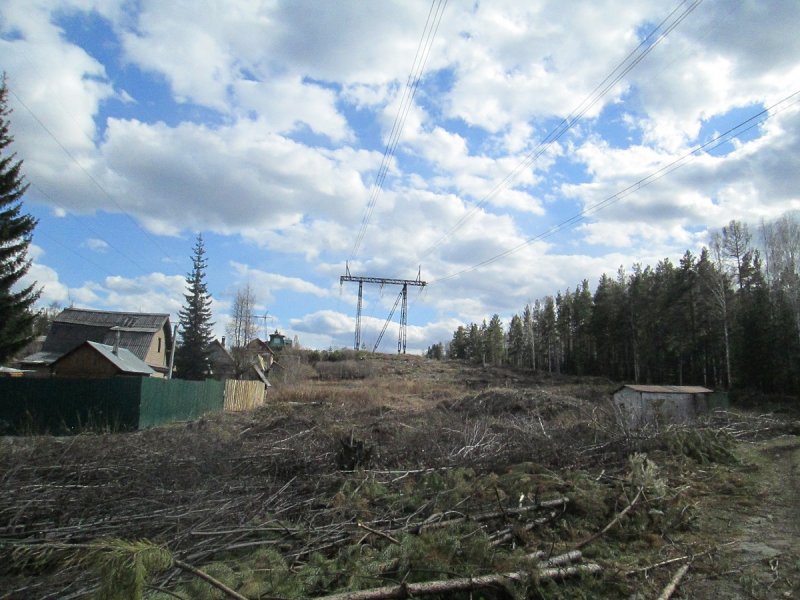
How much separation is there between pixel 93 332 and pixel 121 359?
14.4 m

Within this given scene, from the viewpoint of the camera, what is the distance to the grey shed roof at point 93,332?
3862 cm

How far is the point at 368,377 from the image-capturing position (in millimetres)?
53531

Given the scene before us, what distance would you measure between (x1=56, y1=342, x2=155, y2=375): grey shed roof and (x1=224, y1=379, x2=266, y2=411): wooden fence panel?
445 centimetres

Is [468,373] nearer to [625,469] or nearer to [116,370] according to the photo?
[116,370]

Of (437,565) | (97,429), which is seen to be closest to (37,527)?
(437,565)

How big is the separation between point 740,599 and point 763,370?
37836 mm

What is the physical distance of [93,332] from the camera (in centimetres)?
3931

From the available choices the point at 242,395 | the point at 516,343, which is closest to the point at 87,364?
the point at 242,395

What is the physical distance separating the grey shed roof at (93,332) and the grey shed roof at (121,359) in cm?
931

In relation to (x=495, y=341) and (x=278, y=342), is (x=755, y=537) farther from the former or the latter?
(x=495, y=341)

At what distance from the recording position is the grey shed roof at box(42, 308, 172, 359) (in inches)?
1521

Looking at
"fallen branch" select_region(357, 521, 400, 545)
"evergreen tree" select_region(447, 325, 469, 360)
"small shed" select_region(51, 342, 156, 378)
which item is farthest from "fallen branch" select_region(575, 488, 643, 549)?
"evergreen tree" select_region(447, 325, 469, 360)

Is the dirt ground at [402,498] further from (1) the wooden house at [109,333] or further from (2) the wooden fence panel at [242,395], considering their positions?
(1) the wooden house at [109,333]

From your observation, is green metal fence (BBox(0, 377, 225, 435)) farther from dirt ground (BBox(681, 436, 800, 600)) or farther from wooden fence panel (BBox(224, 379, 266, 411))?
dirt ground (BBox(681, 436, 800, 600))
